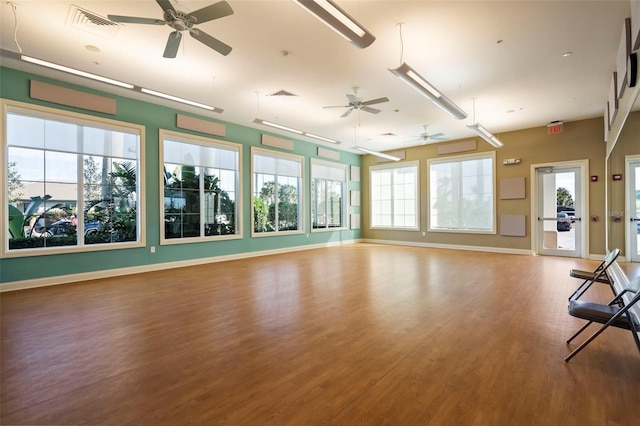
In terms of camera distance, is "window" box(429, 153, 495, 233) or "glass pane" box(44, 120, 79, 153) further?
"window" box(429, 153, 495, 233)

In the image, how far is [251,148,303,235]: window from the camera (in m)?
8.55

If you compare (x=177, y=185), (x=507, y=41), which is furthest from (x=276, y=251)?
(x=507, y=41)

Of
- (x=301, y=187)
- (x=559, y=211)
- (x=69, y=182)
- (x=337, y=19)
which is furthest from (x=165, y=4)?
(x=559, y=211)

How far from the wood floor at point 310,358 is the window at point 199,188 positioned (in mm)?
2373

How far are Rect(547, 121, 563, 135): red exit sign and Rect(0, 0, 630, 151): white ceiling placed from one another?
89 centimetres

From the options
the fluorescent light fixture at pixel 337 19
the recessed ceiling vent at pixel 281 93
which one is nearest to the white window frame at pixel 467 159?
the recessed ceiling vent at pixel 281 93

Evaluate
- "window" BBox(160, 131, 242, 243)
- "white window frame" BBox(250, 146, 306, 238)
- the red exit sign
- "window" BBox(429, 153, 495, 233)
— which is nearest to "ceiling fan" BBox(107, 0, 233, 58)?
"window" BBox(160, 131, 242, 243)

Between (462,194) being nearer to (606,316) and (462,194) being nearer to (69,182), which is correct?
(606,316)

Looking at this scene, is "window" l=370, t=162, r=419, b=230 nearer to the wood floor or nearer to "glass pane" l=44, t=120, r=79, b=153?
the wood floor

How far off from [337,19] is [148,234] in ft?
18.8

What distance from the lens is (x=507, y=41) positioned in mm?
4094

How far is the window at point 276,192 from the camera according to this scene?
855 cm

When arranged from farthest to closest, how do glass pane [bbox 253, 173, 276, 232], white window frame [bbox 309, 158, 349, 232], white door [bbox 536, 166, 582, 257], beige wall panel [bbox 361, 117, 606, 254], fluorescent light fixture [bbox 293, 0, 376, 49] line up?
white window frame [bbox 309, 158, 349, 232], glass pane [bbox 253, 173, 276, 232], white door [bbox 536, 166, 582, 257], beige wall panel [bbox 361, 117, 606, 254], fluorescent light fixture [bbox 293, 0, 376, 49]

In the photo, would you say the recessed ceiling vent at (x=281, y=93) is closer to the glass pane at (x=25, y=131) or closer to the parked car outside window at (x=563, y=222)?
the glass pane at (x=25, y=131)
